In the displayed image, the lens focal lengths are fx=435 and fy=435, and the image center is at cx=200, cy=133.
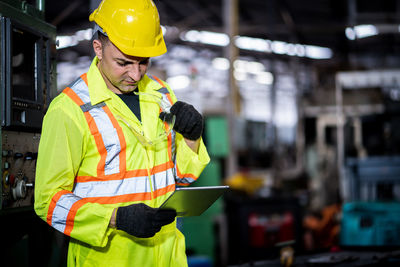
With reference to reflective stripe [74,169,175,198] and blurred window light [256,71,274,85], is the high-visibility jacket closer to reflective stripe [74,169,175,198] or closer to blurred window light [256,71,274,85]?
reflective stripe [74,169,175,198]

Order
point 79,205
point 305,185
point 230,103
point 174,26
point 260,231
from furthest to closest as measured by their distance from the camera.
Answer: point 174,26, point 305,185, point 230,103, point 260,231, point 79,205

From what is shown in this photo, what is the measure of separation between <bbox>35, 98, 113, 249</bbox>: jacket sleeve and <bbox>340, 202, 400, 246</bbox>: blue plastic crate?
233cm

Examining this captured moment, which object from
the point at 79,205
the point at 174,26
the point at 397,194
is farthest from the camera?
the point at 174,26

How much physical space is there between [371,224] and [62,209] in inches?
100

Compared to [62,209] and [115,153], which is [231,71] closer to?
[115,153]

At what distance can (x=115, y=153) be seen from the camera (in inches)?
64.9

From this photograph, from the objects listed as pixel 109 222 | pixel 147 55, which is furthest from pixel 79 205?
pixel 147 55

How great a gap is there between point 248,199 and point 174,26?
880cm

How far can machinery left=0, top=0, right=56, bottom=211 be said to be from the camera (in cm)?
198

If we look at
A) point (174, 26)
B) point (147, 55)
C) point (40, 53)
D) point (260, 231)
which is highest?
point (174, 26)

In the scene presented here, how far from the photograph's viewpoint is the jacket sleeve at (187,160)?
6.22ft

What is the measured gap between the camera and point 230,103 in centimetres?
588

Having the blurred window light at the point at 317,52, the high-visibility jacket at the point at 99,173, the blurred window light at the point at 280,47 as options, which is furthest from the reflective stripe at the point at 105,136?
the blurred window light at the point at 317,52

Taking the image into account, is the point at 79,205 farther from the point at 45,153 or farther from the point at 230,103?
the point at 230,103
